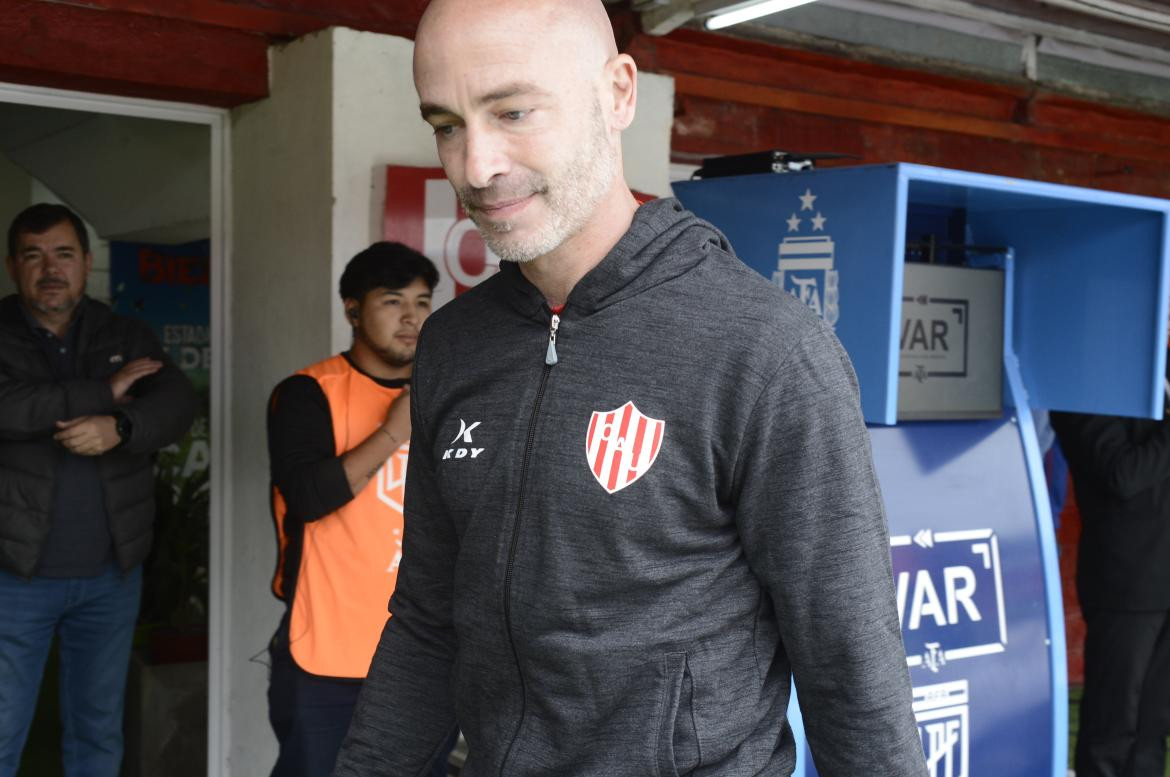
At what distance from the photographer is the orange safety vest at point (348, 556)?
9.41 ft

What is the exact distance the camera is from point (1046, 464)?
174 inches

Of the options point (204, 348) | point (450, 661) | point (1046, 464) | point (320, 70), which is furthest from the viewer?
point (204, 348)

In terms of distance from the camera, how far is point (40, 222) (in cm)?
348

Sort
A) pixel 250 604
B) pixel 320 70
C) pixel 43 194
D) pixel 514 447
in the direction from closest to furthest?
pixel 514 447 → pixel 320 70 → pixel 250 604 → pixel 43 194

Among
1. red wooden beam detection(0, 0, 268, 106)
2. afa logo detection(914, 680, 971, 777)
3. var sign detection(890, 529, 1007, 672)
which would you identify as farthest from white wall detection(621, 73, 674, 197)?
afa logo detection(914, 680, 971, 777)

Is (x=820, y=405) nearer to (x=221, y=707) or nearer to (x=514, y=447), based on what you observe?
(x=514, y=447)

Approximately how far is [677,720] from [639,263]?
48cm

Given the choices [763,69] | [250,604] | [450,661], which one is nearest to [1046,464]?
[763,69]

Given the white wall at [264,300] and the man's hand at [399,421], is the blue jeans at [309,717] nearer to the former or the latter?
the man's hand at [399,421]

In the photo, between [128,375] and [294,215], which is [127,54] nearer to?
[294,215]

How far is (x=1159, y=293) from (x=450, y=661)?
1939 millimetres

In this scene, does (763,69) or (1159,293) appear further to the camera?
(763,69)

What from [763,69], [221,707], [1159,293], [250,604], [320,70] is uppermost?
[763,69]

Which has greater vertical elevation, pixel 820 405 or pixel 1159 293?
pixel 1159 293
